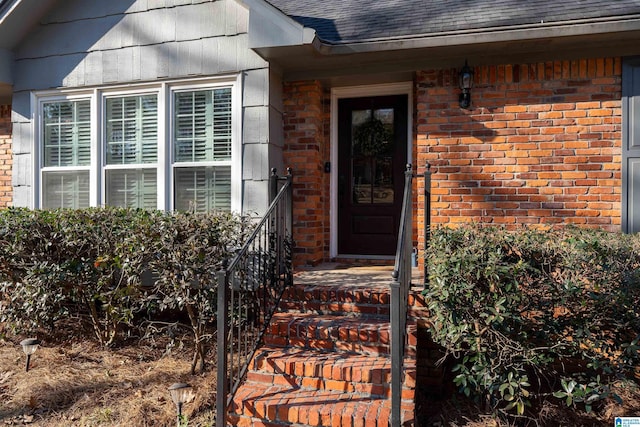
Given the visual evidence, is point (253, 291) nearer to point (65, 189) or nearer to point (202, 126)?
point (202, 126)

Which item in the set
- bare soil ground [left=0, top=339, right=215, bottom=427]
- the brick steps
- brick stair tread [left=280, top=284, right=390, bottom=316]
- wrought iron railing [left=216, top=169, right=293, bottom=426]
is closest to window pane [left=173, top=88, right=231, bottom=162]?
wrought iron railing [left=216, top=169, right=293, bottom=426]

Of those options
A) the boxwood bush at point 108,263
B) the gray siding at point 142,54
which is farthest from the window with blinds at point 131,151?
the boxwood bush at point 108,263

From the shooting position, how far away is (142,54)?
4863 mm

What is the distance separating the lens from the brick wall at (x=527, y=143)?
168 inches

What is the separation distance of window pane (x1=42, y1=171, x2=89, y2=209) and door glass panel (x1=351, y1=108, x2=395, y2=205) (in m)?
3.26

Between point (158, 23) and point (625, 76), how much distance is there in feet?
16.0

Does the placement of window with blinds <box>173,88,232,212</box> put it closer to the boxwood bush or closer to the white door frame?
the boxwood bush

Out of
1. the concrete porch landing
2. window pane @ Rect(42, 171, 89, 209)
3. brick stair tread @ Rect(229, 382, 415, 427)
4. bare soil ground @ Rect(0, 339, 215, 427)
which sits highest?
window pane @ Rect(42, 171, 89, 209)

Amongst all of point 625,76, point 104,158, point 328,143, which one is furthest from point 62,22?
point 625,76

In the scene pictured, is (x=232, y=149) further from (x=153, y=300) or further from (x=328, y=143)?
(x=153, y=300)

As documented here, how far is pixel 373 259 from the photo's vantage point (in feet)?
17.4

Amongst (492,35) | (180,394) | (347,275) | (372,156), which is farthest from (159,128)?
(492,35)

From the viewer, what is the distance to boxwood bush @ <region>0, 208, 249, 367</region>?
11.6 feet

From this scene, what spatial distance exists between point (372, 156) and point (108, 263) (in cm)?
317
